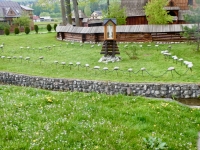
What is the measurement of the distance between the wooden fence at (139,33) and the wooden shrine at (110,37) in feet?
24.2

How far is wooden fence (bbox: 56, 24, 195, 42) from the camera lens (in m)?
25.2

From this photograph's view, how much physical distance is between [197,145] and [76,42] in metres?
23.7

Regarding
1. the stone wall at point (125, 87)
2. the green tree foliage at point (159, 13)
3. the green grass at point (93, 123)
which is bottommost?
the stone wall at point (125, 87)

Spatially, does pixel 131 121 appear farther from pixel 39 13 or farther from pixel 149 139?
pixel 39 13

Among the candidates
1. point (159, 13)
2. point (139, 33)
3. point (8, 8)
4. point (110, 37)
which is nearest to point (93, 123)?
point (110, 37)

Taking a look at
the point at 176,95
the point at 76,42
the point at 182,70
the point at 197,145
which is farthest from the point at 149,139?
the point at 76,42

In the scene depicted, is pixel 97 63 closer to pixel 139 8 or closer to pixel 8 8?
pixel 139 8

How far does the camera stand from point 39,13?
140 m

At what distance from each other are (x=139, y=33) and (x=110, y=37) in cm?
781

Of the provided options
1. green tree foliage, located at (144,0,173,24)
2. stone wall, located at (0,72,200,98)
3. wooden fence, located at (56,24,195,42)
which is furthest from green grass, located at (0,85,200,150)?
green tree foliage, located at (144,0,173,24)

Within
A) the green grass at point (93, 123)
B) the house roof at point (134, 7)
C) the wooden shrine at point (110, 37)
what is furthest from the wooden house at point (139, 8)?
the green grass at point (93, 123)

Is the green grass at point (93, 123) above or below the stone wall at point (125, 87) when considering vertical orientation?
above

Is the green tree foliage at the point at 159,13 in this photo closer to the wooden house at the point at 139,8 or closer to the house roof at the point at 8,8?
the wooden house at the point at 139,8

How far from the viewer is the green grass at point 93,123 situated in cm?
599
